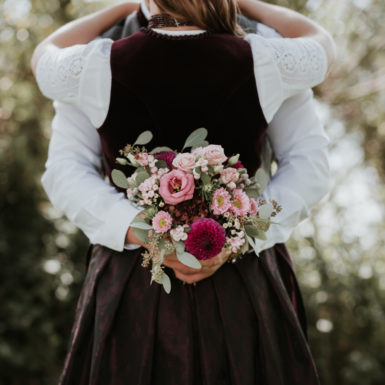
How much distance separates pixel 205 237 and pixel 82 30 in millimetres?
883

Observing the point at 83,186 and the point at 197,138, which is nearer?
the point at 197,138

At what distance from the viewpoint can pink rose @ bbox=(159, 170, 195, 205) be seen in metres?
1.06

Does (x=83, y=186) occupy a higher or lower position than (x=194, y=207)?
lower

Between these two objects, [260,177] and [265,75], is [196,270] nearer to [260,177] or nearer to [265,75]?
[260,177]

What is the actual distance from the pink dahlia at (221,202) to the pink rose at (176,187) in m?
0.06

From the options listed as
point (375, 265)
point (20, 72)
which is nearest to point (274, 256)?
point (375, 265)

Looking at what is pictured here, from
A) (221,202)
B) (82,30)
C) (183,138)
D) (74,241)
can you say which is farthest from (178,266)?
(74,241)

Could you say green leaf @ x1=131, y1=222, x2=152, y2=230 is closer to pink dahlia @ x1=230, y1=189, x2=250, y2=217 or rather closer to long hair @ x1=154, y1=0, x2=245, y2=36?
pink dahlia @ x1=230, y1=189, x2=250, y2=217

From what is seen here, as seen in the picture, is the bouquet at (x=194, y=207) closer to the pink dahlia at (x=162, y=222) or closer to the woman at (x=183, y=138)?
the pink dahlia at (x=162, y=222)

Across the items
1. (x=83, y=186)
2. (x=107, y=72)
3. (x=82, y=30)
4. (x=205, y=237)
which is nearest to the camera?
(x=205, y=237)

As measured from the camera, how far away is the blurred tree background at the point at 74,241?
9.77 feet

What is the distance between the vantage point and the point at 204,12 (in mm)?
1265

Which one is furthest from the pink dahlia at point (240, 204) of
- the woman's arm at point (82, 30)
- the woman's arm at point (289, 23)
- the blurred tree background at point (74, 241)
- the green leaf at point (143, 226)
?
the blurred tree background at point (74, 241)

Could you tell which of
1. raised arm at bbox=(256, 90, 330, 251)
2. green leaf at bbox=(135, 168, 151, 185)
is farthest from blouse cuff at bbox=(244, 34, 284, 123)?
green leaf at bbox=(135, 168, 151, 185)
